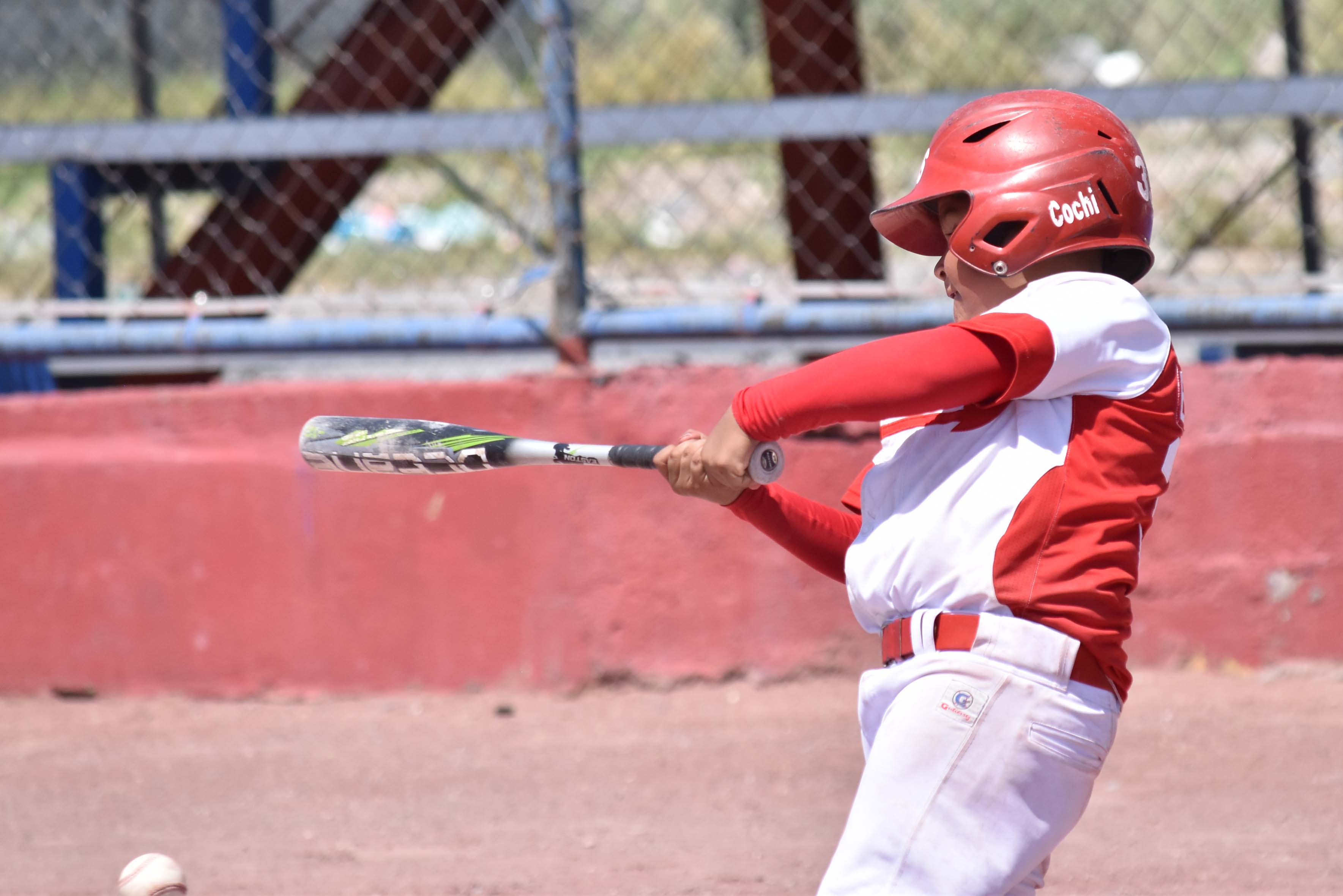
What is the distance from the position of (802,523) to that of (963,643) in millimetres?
468

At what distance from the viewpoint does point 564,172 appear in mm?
4203

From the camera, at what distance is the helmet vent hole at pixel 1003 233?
1.89 metres

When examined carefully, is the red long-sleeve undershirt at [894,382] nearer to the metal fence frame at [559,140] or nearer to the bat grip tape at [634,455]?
the bat grip tape at [634,455]

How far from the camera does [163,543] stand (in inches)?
169

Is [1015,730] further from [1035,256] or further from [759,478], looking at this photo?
[1035,256]

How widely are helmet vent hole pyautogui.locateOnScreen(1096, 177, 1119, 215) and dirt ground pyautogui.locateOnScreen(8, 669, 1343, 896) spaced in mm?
1659

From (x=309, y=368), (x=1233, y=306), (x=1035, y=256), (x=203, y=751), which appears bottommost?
(x=203, y=751)

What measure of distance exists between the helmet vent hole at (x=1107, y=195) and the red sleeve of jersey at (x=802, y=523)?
2.08ft

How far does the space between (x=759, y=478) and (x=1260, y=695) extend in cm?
277

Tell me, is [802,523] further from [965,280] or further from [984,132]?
[984,132]

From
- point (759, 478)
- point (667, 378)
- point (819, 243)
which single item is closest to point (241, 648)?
point (667, 378)

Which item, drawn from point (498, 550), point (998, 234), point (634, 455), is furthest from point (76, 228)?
point (998, 234)

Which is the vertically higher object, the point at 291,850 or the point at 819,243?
the point at 819,243

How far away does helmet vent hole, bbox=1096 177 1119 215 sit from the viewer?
74.6 inches
